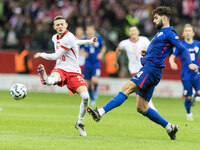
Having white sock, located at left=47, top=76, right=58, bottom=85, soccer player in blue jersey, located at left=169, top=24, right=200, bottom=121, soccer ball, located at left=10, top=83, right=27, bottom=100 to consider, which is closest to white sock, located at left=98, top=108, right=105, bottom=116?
white sock, located at left=47, top=76, right=58, bottom=85

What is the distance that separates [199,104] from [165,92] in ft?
10.0

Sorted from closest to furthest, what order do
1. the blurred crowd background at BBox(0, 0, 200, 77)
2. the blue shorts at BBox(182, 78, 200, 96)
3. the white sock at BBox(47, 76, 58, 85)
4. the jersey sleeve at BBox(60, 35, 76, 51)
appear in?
the white sock at BBox(47, 76, 58, 85) < the jersey sleeve at BBox(60, 35, 76, 51) < the blue shorts at BBox(182, 78, 200, 96) < the blurred crowd background at BBox(0, 0, 200, 77)

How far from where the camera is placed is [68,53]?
10117 millimetres

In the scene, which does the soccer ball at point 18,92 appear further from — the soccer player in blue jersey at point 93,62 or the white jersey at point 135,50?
the soccer player in blue jersey at point 93,62

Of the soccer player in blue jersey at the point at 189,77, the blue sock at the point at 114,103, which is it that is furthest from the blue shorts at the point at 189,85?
the blue sock at the point at 114,103

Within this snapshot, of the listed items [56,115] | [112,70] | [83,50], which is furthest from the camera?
[112,70]

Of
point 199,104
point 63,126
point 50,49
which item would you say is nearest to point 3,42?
point 50,49

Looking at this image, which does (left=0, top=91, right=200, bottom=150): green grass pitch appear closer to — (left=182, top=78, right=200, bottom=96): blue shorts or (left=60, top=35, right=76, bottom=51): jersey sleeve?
(left=182, top=78, right=200, bottom=96): blue shorts

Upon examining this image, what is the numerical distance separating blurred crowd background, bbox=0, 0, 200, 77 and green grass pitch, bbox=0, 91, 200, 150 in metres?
6.94

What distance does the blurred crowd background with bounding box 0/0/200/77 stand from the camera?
22922 mm

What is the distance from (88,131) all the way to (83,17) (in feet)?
45.6

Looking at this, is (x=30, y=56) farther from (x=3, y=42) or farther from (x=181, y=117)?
(x=181, y=117)

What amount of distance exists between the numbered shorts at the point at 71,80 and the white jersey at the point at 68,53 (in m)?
0.09

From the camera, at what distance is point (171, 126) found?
30.1ft
